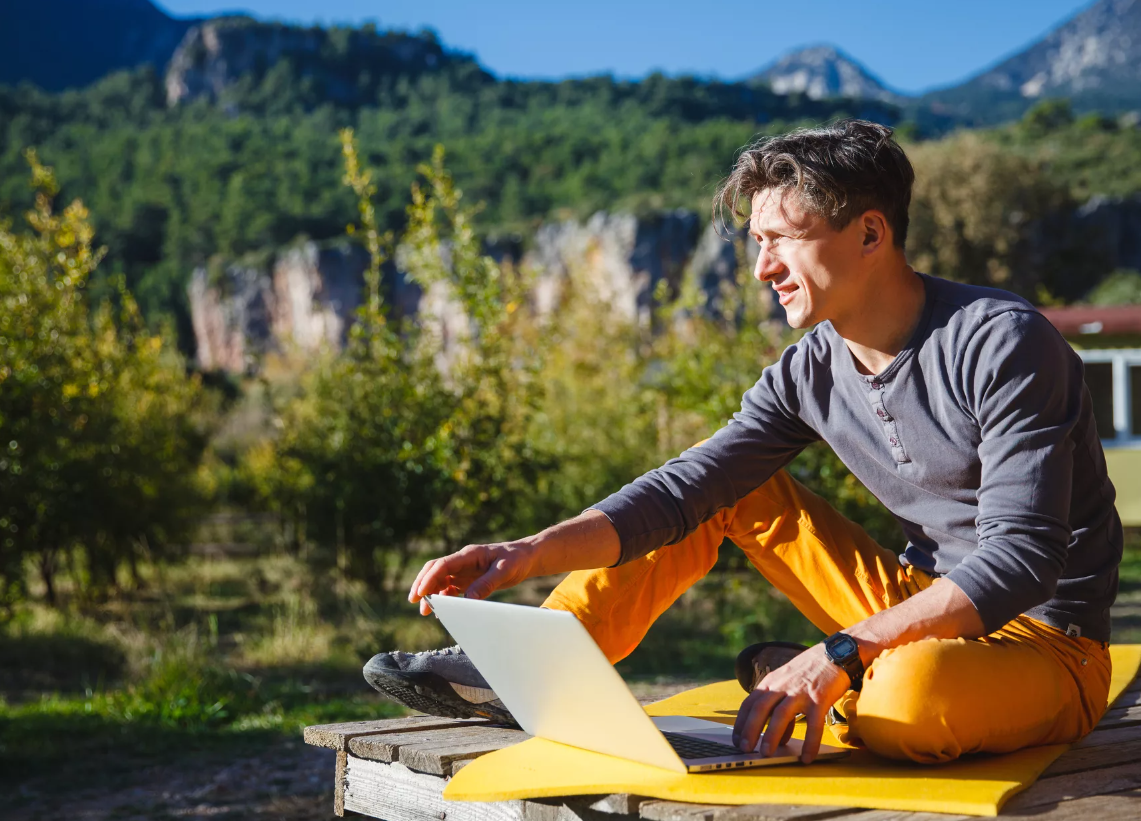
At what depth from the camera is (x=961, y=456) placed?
203 centimetres

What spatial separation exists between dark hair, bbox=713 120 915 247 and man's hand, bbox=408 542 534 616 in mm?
800

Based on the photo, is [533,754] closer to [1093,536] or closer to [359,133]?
[1093,536]

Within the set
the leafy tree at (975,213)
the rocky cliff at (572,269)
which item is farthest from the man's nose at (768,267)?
the leafy tree at (975,213)

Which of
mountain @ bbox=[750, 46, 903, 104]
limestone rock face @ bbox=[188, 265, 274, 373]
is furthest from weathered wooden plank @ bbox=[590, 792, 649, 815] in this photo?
mountain @ bbox=[750, 46, 903, 104]

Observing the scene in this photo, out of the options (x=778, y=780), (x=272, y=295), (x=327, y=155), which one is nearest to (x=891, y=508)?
(x=778, y=780)

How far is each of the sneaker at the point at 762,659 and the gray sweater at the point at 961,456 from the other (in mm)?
294

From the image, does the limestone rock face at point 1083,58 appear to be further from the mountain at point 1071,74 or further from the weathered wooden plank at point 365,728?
the weathered wooden plank at point 365,728

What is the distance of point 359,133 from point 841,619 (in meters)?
61.0

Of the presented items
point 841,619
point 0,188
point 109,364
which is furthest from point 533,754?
point 0,188

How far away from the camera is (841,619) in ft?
7.59

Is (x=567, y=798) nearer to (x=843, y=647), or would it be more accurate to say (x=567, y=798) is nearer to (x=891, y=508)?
(x=843, y=647)

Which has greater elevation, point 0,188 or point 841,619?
point 0,188

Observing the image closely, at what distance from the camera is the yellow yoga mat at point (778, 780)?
164 cm

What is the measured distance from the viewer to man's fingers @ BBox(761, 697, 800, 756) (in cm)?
178
